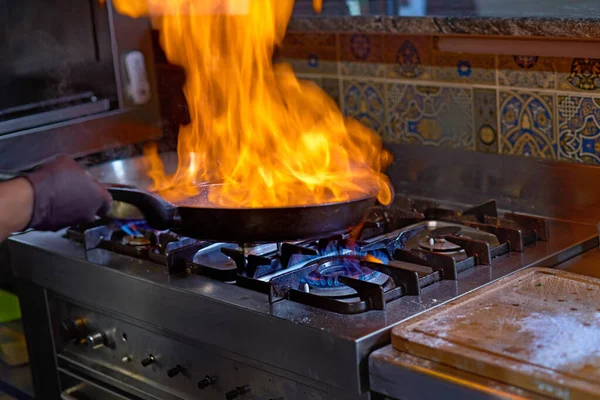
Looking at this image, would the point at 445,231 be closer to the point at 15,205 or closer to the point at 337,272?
the point at 337,272

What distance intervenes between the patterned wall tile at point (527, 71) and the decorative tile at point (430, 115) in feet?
0.32

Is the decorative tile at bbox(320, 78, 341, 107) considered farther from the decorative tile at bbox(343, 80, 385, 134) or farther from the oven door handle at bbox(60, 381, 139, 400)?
the oven door handle at bbox(60, 381, 139, 400)

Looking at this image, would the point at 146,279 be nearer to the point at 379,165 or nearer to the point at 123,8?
the point at 379,165

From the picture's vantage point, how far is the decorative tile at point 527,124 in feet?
5.59

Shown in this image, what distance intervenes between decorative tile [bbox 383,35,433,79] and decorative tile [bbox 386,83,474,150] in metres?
0.03

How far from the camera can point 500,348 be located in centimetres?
111

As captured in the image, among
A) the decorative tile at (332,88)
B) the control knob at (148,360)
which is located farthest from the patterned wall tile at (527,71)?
the control knob at (148,360)

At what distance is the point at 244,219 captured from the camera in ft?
4.60

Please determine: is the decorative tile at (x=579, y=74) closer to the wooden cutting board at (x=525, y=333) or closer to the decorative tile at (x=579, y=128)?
the decorative tile at (x=579, y=128)

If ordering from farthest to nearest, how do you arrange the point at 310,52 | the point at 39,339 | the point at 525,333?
the point at 310,52 < the point at 39,339 < the point at 525,333

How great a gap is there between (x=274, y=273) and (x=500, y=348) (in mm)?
444

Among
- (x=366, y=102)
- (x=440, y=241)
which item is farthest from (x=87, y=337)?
(x=366, y=102)

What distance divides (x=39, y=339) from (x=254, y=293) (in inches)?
26.8

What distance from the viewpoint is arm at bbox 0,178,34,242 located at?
1285 mm
